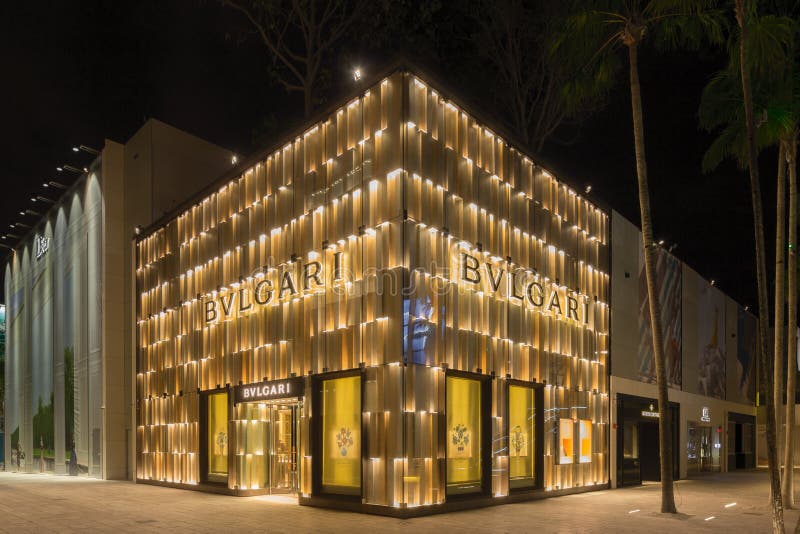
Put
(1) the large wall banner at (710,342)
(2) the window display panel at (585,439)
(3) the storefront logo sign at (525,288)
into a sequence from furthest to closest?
1. (1) the large wall banner at (710,342)
2. (2) the window display panel at (585,439)
3. (3) the storefront logo sign at (525,288)

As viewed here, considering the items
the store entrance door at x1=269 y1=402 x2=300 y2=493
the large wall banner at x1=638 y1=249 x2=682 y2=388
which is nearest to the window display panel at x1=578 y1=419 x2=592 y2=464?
the large wall banner at x1=638 y1=249 x2=682 y2=388

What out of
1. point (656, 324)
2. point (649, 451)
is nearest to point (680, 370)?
point (649, 451)

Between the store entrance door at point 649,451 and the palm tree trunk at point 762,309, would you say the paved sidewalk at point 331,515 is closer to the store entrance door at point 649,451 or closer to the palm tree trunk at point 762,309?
the palm tree trunk at point 762,309

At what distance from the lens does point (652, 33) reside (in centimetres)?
1789

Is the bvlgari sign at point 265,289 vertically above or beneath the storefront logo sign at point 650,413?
above

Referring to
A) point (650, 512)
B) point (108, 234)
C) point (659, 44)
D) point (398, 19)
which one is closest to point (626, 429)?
point (650, 512)

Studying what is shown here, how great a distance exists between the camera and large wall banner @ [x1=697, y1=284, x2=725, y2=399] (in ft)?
120

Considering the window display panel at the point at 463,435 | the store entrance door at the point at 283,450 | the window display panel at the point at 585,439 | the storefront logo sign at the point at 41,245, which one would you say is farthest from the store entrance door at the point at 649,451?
the storefront logo sign at the point at 41,245

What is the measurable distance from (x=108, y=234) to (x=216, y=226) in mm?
10130

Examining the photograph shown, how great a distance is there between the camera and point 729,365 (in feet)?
137

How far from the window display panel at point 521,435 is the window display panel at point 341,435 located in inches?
183

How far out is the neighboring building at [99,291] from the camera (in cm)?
3011

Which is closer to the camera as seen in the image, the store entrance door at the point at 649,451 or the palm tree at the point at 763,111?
the palm tree at the point at 763,111

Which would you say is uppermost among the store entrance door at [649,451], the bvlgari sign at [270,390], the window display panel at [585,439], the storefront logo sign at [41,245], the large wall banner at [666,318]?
the storefront logo sign at [41,245]
